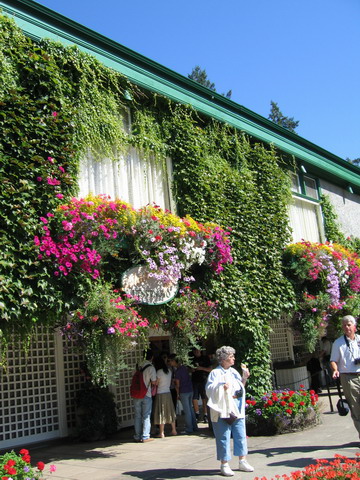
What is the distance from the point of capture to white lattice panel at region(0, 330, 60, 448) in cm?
912

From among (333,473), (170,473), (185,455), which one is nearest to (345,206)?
(185,455)

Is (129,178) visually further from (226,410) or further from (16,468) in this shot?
(16,468)

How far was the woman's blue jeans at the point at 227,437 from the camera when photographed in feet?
20.2

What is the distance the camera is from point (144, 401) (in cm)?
928

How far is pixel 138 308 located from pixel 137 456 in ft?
7.57

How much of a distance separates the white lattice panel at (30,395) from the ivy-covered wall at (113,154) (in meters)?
2.84

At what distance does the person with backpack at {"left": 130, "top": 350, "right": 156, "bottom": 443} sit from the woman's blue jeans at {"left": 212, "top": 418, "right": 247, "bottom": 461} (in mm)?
3178

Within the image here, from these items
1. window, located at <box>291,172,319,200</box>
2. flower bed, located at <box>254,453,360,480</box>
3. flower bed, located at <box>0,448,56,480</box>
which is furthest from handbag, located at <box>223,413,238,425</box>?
window, located at <box>291,172,319,200</box>

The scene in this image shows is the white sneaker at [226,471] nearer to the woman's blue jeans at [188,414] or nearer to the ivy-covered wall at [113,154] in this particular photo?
the ivy-covered wall at [113,154]

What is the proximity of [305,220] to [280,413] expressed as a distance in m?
6.81

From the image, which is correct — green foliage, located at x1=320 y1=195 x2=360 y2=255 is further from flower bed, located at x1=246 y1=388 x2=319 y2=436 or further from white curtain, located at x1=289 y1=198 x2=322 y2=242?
flower bed, located at x1=246 y1=388 x2=319 y2=436

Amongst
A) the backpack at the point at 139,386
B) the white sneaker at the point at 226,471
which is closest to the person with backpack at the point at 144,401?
the backpack at the point at 139,386

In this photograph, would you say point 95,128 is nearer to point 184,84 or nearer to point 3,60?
point 3,60

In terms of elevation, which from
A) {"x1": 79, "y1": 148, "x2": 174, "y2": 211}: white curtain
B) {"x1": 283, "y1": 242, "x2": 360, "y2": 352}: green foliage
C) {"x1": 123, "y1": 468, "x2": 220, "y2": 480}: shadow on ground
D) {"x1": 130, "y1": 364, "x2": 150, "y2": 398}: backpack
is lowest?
{"x1": 123, "y1": 468, "x2": 220, "y2": 480}: shadow on ground
